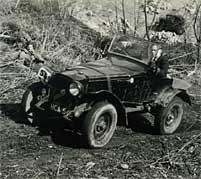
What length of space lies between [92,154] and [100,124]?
533 millimetres

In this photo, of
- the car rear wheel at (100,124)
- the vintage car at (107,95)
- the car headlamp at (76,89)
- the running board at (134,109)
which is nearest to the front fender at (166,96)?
the vintage car at (107,95)

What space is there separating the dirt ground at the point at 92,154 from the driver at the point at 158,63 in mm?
1140

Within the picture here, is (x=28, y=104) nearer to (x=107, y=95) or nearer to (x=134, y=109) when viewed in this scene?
(x=107, y=95)

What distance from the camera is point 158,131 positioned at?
8688mm

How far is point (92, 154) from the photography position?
7344mm

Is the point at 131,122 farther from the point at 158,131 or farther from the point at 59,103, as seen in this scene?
the point at 59,103

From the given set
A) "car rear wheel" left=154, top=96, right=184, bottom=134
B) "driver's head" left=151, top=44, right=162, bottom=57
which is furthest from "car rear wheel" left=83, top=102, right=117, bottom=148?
"driver's head" left=151, top=44, right=162, bottom=57

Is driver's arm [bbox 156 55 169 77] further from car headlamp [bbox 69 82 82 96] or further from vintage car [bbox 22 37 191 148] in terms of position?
car headlamp [bbox 69 82 82 96]

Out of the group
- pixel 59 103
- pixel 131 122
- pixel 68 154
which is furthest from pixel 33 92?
pixel 131 122

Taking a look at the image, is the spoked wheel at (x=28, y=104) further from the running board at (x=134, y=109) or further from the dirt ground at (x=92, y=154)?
the running board at (x=134, y=109)

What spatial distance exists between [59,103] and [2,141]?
107cm

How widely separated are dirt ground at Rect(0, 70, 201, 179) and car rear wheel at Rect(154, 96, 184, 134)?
0.16m

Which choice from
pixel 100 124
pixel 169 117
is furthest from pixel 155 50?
pixel 100 124

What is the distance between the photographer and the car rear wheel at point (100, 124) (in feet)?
24.0
